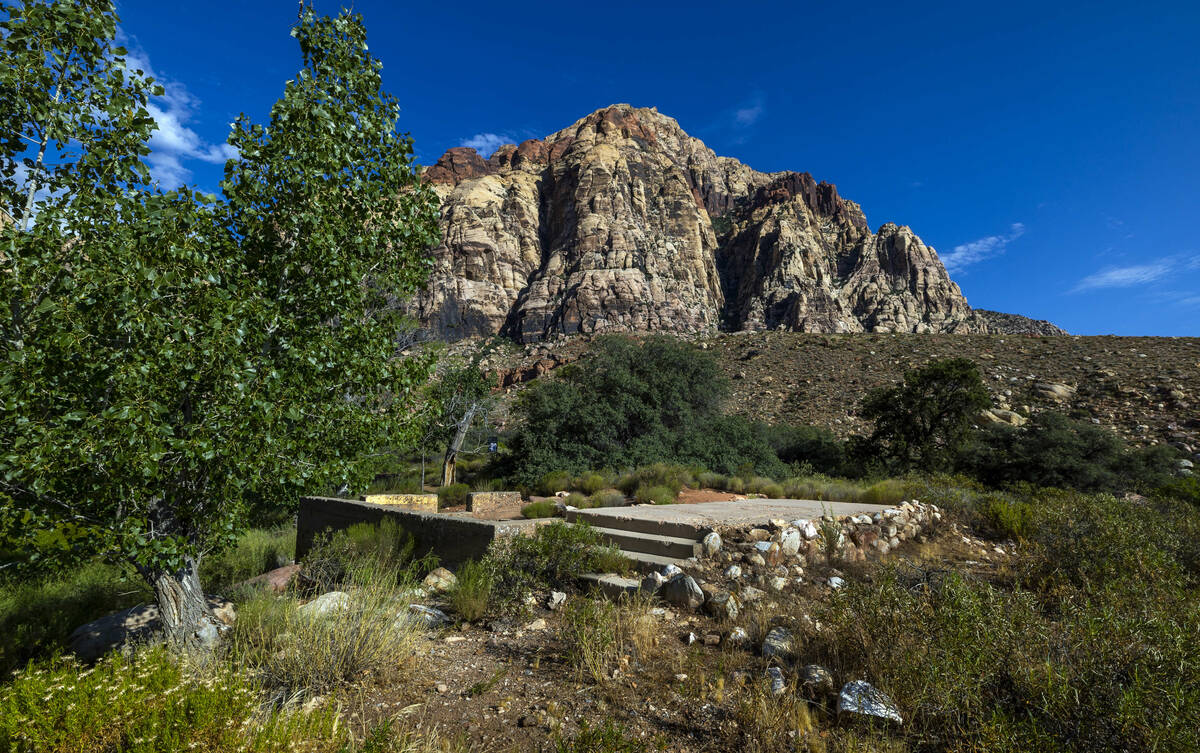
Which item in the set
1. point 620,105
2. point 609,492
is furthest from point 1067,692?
point 620,105

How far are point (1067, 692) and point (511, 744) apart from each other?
300 centimetres

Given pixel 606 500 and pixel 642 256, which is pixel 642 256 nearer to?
pixel 642 256

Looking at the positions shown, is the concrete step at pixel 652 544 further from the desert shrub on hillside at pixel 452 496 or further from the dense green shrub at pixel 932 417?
the dense green shrub at pixel 932 417

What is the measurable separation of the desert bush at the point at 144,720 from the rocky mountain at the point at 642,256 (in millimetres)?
65943

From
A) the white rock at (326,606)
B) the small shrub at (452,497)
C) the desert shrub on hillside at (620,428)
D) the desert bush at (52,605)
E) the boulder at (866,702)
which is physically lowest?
the desert bush at (52,605)

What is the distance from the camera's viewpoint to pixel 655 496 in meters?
11.3

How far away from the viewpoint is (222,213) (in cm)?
408

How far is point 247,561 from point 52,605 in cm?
290

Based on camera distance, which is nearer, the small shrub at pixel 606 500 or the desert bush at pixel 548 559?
the desert bush at pixel 548 559

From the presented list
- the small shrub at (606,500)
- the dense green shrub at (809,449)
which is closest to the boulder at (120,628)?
the small shrub at (606,500)

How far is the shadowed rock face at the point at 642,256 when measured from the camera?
7500 cm

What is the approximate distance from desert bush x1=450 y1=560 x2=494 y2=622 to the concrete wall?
2.40 feet

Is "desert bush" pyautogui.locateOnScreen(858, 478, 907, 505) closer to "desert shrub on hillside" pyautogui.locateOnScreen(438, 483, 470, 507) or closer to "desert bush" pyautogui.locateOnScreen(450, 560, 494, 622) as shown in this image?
"desert bush" pyautogui.locateOnScreen(450, 560, 494, 622)

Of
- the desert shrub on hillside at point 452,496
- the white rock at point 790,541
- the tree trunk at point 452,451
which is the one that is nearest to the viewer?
the white rock at point 790,541
